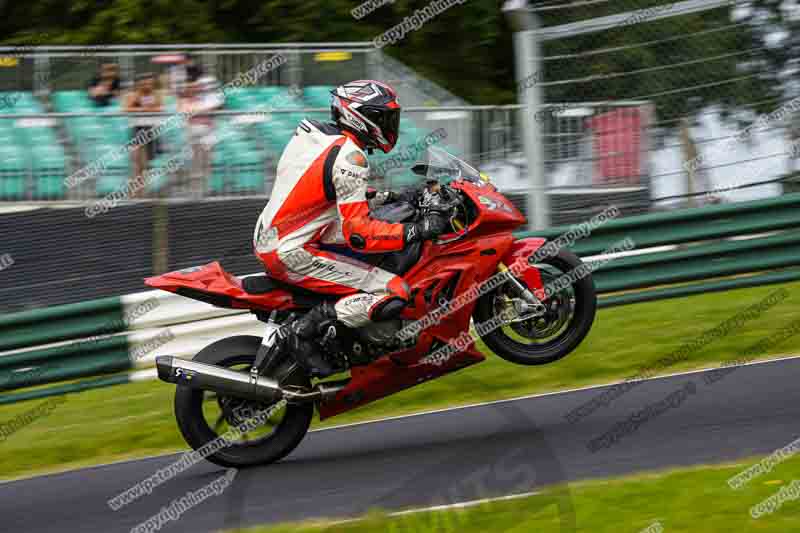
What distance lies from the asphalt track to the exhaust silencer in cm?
51

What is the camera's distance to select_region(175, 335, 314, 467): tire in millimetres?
7035

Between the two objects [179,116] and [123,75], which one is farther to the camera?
[123,75]

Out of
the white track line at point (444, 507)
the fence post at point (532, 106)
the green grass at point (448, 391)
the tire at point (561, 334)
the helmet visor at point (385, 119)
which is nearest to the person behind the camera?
the white track line at point (444, 507)

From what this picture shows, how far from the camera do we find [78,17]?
718 inches

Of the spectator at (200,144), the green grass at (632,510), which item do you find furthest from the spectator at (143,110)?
the green grass at (632,510)

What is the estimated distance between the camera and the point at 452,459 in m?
6.89

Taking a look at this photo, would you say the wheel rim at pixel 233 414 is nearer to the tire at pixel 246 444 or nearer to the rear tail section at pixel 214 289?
the tire at pixel 246 444

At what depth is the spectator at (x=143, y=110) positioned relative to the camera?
38.9 ft

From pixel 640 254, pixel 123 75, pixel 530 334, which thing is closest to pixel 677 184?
pixel 640 254

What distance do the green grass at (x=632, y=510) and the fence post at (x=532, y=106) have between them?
4.32 m

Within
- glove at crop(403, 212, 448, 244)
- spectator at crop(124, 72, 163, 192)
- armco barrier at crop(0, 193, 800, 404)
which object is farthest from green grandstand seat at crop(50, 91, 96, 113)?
glove at crop(403, 212, 448, 244)

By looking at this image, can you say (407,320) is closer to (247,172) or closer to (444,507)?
(444,507)

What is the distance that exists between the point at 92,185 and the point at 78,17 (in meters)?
7.29

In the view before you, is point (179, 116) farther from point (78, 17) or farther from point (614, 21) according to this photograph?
point (78, 17)
